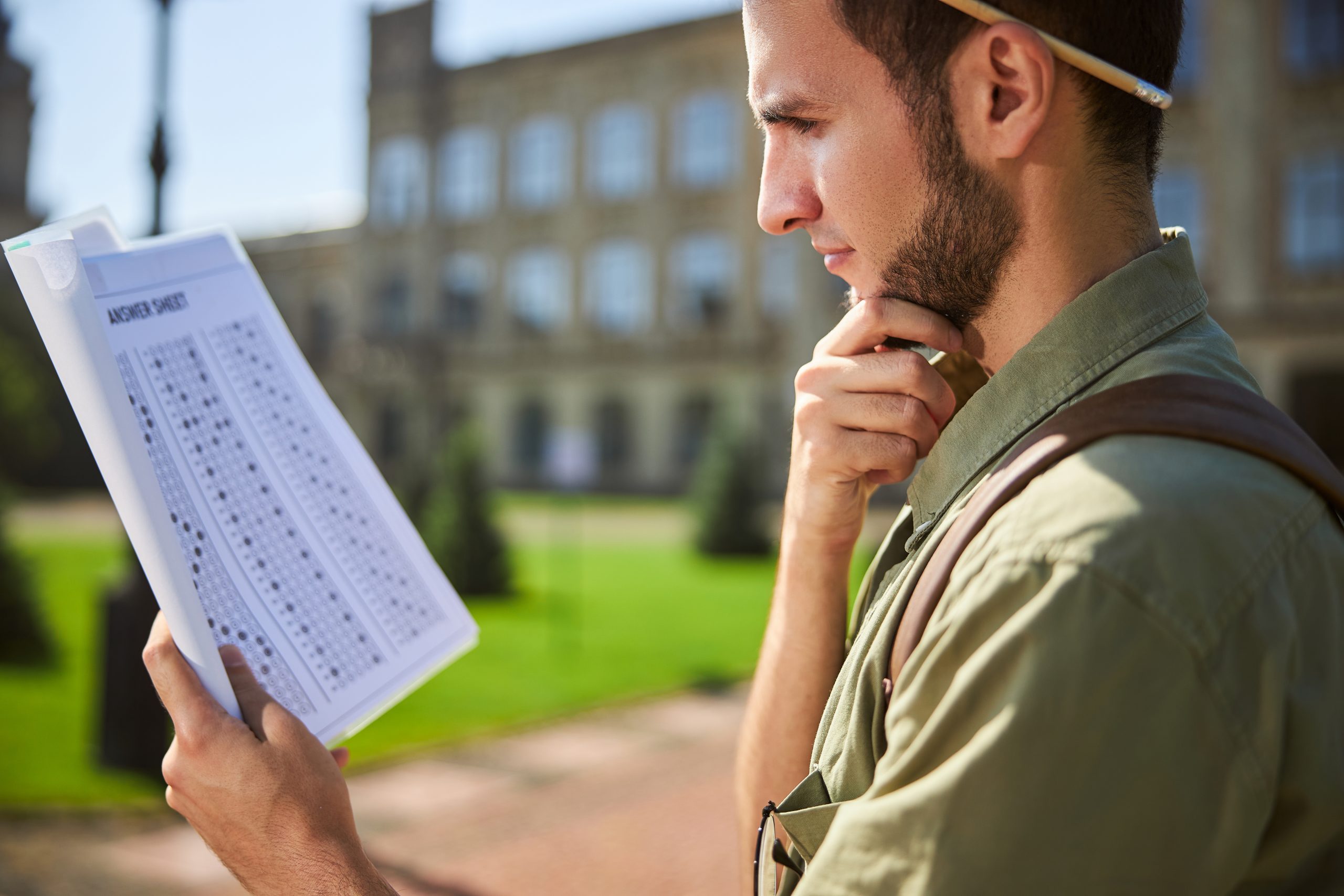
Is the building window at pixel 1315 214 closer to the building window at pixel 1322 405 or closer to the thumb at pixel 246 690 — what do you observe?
the building window at pixel 1322 405

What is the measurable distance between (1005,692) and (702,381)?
2925 centimetres

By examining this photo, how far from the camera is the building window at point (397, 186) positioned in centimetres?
3438

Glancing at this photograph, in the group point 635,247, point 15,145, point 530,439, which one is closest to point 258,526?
point 635,247

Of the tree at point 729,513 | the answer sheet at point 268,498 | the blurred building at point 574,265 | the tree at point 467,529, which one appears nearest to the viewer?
the answer sheet at point 268,498

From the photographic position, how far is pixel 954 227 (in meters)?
1.08

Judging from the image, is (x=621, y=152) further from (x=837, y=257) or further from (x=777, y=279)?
(x=837, y=257)

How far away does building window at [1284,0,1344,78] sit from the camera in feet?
71.4

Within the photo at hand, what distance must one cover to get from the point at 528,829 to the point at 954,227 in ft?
14.7

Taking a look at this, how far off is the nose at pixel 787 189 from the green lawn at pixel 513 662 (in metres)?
5.20

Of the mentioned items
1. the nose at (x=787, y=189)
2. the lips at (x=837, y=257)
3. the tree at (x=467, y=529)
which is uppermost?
the nose at (x=787, y=189)

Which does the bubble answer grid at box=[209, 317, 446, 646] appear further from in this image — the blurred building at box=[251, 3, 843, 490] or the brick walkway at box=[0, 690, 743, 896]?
the blurred building at box=[251, 3, 843, 490]

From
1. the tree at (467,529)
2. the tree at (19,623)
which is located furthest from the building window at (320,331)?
the tree at (19,623)

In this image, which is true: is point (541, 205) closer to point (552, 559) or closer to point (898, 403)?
point (552, 559)

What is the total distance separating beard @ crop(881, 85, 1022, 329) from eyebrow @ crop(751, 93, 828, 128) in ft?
0.35
